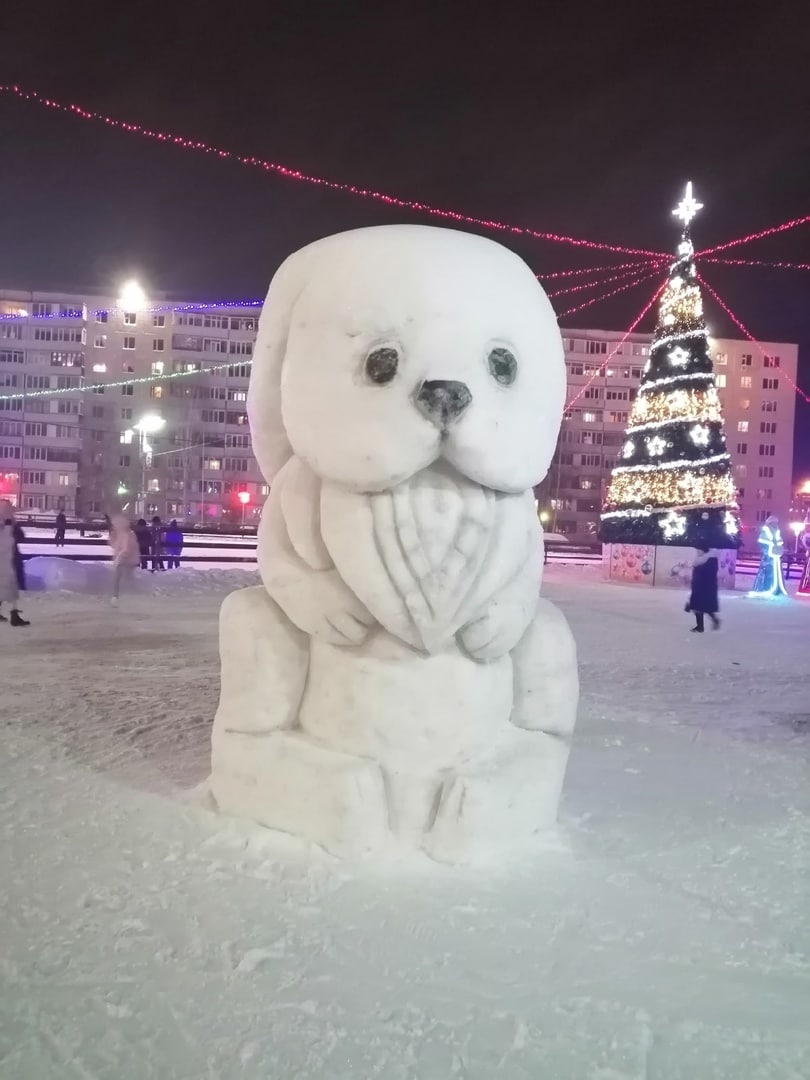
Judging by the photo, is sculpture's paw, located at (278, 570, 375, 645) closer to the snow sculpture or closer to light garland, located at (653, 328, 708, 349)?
the snow sculpture

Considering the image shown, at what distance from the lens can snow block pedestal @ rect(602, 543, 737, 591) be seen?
60.9 ft

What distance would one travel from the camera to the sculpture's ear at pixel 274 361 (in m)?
3.43

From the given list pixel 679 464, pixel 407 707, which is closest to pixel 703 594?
pixel 679 464

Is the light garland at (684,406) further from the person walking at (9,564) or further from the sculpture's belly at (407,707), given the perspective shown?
the sculpture's belly at (407,707)

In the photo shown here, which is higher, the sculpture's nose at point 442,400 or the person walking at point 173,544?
the sculpture's nose at point 442,400

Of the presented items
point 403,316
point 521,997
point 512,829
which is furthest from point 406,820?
point 403,316

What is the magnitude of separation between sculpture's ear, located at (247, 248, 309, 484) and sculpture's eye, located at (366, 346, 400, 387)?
1.84ft

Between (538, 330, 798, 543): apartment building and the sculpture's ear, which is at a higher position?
(538, 330, 798, 543): apartment building

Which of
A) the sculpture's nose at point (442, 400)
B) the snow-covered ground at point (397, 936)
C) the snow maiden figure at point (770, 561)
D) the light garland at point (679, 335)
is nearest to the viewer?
the snow-covered ground at point (397, 936)

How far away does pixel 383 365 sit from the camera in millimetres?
3018

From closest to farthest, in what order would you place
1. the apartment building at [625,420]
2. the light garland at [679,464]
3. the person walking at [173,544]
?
the person walking at [173,544] → the light garland at [679,464] → the apartment building at [625,420]

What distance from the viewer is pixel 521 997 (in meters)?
2.38

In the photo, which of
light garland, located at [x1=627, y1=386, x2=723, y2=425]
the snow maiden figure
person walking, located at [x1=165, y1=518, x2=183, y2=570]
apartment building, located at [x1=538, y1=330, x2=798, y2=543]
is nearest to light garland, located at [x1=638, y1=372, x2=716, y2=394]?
light garland, located at [x1=627, y1=386, x2=723, y2=425]

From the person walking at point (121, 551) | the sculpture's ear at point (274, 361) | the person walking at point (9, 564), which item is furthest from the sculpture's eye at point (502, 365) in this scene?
the person walking at point (121, 551)
